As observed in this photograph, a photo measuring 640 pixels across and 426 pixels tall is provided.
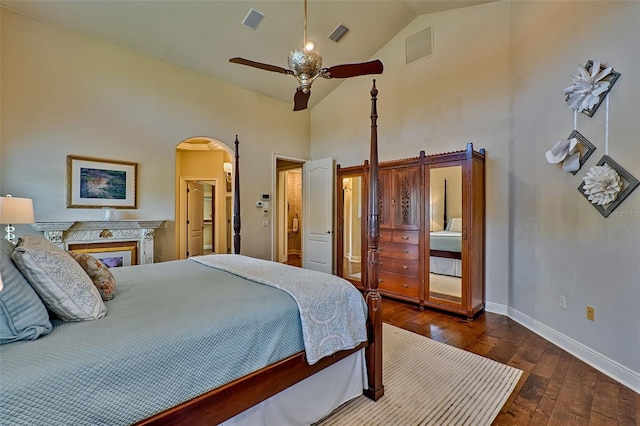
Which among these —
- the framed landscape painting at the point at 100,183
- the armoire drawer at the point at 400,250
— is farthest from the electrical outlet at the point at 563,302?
the framed landscape painting at the point at 100,183

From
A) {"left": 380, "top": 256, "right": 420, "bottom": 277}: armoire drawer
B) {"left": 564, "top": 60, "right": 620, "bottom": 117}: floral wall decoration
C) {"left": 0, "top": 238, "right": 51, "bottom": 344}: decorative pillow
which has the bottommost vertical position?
{"left": 380, "top": 256, "right": 420, "bottom": 277}: armoire drawer

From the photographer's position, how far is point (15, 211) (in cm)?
259

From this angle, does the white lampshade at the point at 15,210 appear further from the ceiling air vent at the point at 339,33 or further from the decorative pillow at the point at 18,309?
the ceiling air vent at the point at 339,33

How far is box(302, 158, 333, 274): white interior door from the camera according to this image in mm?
5148

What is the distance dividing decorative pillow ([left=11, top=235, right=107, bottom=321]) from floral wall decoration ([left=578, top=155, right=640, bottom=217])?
3405mm

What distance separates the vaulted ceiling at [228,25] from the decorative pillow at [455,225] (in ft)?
9.04

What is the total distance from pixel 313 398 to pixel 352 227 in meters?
3.26

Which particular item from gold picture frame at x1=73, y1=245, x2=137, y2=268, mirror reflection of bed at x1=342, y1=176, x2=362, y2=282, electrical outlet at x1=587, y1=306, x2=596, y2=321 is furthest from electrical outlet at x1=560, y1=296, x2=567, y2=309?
gold picture frame at x1=73, y1=245, x2=137, y2=268

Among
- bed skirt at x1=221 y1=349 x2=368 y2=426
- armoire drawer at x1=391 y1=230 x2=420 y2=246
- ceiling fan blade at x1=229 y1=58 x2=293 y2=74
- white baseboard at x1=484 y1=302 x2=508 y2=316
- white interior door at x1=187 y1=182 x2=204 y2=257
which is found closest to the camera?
bed skirt at x1=221 y1=349 x2=368 y2=426

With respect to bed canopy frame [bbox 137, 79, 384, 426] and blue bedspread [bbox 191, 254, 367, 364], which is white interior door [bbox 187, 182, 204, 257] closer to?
blue bedspread [bbox 191, 254, 367, 364]

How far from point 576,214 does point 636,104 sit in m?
0.95

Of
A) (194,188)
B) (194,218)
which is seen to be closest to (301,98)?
(194,188)

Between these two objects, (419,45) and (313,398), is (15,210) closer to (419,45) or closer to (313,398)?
(313,398)

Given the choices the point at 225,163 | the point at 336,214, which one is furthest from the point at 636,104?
the point at 225,163
